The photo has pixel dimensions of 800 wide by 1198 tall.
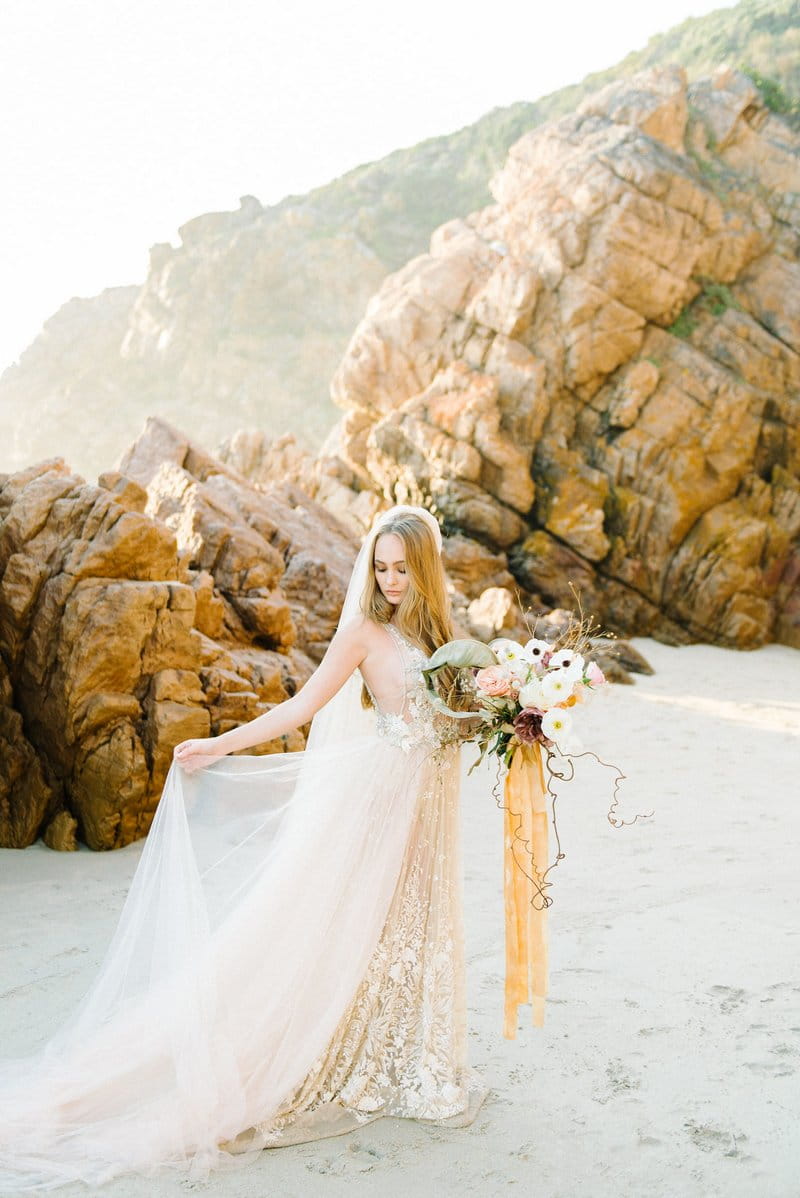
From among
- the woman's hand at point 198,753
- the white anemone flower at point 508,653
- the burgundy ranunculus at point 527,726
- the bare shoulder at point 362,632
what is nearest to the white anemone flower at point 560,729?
the burgundy ranunculus at point 527,726

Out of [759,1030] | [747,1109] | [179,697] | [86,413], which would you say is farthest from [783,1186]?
[86,413]

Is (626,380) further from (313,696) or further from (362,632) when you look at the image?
(313,696)

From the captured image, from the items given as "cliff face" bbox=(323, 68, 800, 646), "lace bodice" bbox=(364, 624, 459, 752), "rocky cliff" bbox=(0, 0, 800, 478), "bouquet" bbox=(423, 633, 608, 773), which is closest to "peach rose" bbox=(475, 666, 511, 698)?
"bouquet" bbox=(423, 633, 608, 773)

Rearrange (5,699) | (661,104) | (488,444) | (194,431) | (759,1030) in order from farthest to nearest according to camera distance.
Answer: (194,431)
(661,104)
(488,444)
(5,699)
(759,1030)

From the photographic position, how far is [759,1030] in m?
4.13

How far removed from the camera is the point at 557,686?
3266 millimetres

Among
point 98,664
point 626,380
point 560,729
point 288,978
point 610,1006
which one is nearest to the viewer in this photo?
point 560,729

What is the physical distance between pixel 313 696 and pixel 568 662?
99cm

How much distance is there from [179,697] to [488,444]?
40.5ft

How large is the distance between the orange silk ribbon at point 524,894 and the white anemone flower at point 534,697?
1.12 ft

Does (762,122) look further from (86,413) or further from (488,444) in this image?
(86,413)

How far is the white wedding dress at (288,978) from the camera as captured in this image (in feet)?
10.9

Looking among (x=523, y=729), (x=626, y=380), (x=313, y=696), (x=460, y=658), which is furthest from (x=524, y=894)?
(x=626, y=380)

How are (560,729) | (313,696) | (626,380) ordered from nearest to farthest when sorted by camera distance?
(560,729)
(313,696)
(626,380)
